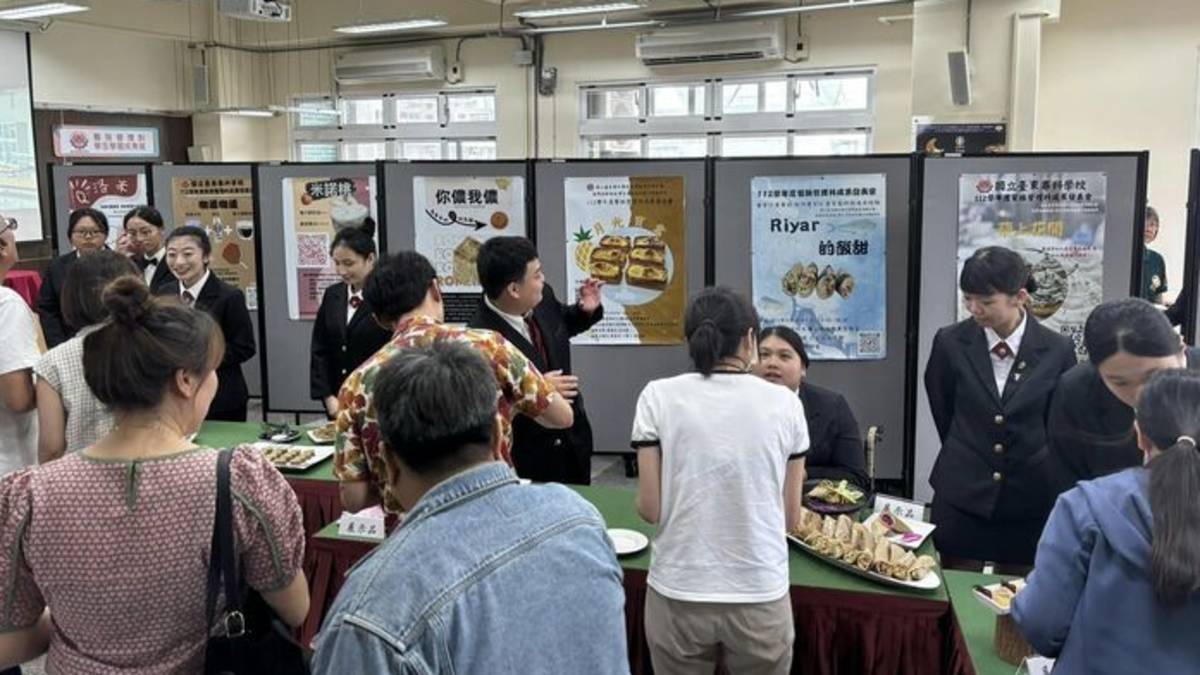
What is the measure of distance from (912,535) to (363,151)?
9265 mm

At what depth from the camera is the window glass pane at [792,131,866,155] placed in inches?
327

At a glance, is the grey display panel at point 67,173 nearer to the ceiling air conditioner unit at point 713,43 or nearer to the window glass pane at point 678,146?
the ceiling air conditioner unit at point 713,43

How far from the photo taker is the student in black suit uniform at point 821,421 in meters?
2.75

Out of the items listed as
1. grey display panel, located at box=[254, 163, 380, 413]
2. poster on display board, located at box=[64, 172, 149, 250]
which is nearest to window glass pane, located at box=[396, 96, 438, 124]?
poster on display board, located at box=[64, 172, 149, 250]

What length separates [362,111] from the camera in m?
10.4

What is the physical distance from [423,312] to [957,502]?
64.0 inches

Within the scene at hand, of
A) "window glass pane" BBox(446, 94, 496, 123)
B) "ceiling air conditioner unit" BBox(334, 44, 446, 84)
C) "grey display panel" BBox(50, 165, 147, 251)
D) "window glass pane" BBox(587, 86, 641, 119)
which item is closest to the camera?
"grey display panel" BBox(50, 165, 147, 251)

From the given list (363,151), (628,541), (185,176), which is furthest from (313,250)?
(363,151)

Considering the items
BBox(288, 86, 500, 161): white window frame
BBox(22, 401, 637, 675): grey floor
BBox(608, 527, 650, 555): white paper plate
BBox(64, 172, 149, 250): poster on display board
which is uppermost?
BBox(288, 86, 500, 161): white window frame

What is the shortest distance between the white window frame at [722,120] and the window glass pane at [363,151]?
8.25 ft

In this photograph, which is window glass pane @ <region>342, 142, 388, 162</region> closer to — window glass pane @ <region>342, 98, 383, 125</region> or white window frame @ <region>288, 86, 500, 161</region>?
white window frame @ <region>288, 86, 500, 161</region>

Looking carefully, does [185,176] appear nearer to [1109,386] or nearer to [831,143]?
[1109,386]

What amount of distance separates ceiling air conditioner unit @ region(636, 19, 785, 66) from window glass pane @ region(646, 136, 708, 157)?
0.75m

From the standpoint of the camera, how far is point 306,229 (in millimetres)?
5242
